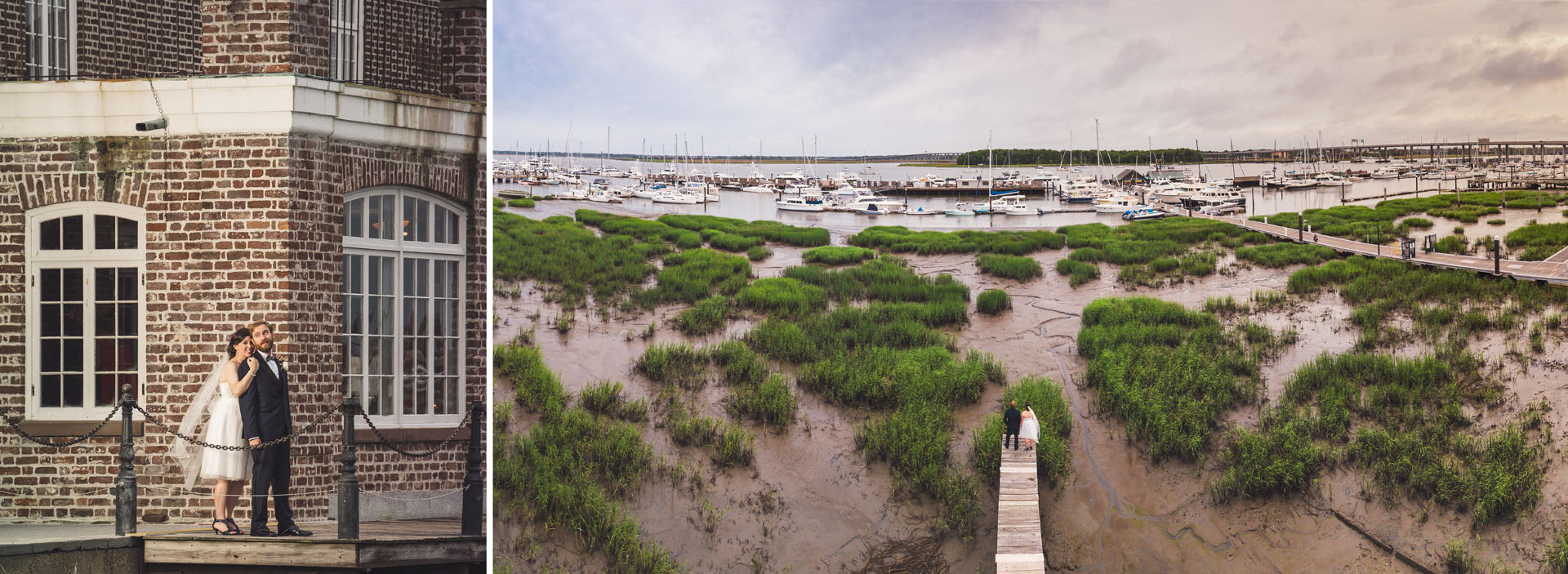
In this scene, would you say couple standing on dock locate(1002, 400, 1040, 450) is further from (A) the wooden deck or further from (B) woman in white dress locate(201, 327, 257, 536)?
(B) woman in white dress locate(201, 327, 257, 536)

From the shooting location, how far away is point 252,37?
205 inches

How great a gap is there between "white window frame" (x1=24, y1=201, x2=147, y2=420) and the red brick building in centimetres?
1

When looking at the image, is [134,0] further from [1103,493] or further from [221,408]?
[1103,493]

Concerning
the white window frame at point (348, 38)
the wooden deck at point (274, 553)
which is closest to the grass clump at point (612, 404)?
the wooden deck at point (274, 553)

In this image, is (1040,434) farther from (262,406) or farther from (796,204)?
(262,406)

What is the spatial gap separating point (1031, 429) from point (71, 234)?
568 cm

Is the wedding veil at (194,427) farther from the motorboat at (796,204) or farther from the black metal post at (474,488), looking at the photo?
the motorboat at (796,204)

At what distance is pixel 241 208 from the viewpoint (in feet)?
16.5

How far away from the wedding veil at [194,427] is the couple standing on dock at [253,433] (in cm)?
7

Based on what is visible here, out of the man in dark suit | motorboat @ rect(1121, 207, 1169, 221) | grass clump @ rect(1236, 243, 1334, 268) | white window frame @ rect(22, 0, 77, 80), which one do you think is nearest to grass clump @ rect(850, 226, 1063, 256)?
motorboat @ rect(1121, 207, 1169, 221)

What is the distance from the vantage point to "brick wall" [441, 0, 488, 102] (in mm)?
5848

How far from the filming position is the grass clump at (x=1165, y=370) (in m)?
5.18

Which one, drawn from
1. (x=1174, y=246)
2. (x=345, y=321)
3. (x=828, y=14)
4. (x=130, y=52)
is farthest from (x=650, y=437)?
(x=130, y=52)

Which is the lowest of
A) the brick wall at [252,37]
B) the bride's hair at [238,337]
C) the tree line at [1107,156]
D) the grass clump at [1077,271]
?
the bride's hair at [238,337]
